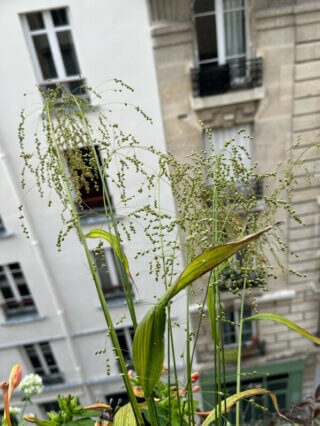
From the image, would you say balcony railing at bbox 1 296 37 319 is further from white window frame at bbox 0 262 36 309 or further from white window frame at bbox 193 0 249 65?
white window frame at bbox 193 0 249 65

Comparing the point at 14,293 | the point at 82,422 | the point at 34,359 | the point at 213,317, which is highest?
the point at 213,317

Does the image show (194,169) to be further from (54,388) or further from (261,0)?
(54,388)

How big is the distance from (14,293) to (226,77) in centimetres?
217

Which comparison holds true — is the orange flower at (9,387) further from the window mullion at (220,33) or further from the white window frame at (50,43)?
the window mullion at (220,33)

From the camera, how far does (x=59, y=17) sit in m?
1.88

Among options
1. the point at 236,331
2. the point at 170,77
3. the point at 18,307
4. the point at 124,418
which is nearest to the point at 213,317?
the point at 124,418

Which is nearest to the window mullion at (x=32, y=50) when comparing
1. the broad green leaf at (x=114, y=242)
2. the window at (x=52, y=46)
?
the window at (x=52, y=46)

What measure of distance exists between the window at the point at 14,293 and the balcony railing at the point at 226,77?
1778mm

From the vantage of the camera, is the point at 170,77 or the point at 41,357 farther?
the point at 41,357

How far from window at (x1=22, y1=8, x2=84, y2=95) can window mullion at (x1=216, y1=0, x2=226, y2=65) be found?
81 centimetres

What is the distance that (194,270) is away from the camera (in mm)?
326

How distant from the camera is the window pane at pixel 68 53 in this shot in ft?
6.38

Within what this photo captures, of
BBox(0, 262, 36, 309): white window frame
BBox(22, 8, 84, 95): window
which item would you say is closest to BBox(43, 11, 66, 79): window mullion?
BBox(22, 8, 84, 95): window

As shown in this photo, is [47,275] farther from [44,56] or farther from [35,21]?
[35,21]
